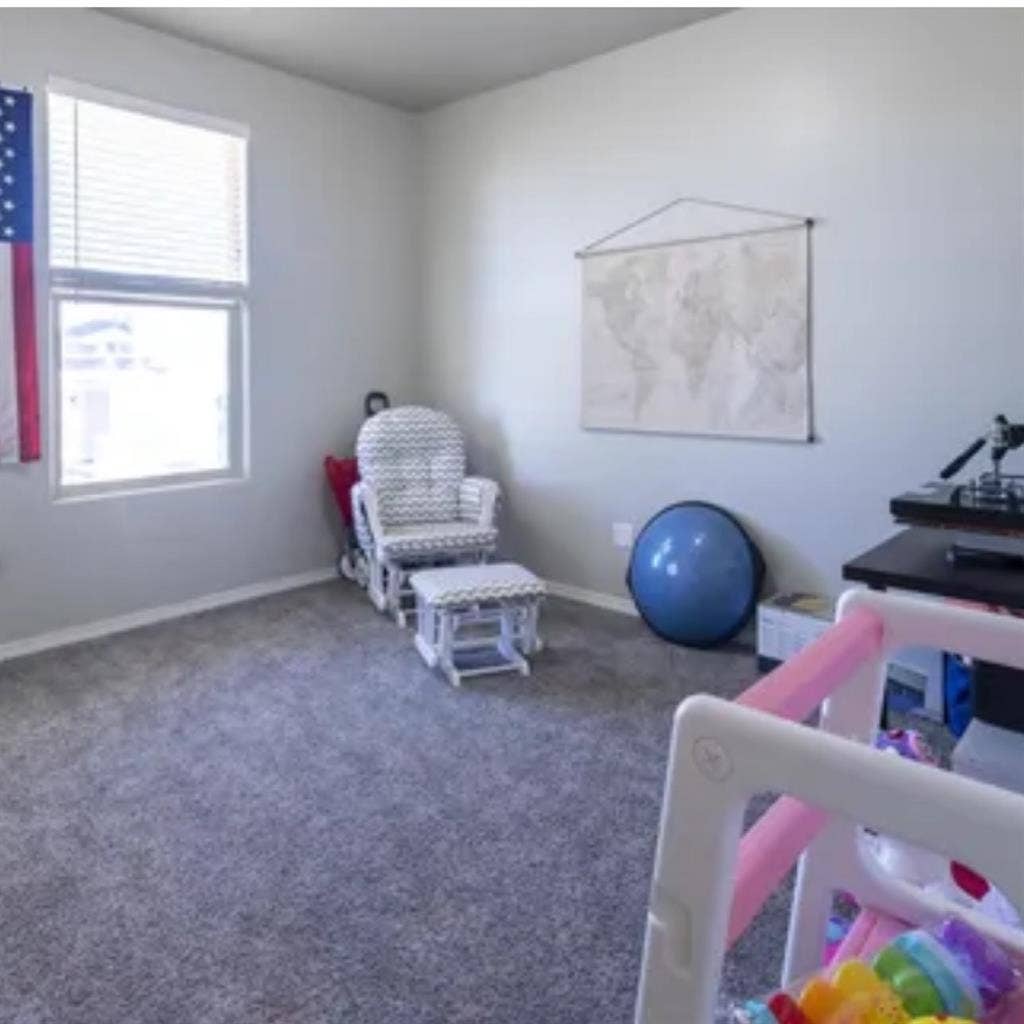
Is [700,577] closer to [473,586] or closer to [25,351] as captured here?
[473,586]

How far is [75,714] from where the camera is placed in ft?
9.23

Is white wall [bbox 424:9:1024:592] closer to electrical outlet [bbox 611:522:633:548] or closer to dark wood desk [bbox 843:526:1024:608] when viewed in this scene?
electrical outlet [bbox 611:522:633:548]

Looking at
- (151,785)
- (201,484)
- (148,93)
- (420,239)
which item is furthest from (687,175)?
(151,785)

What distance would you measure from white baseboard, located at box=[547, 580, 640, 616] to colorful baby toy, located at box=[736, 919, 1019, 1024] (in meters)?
3.07

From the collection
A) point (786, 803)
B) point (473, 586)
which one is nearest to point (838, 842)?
point (786, 803)

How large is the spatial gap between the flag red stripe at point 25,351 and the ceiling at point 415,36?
1119 mm

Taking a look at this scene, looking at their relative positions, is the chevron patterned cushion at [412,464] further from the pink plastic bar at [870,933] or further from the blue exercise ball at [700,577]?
the pink plastic bar at [870,933]

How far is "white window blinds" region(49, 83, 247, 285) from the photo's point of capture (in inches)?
134

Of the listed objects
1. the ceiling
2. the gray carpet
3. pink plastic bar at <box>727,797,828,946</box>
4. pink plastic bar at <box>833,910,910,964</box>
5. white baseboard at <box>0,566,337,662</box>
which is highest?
the ceiling

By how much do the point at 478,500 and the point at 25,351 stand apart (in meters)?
2.03

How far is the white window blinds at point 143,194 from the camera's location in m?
3.41

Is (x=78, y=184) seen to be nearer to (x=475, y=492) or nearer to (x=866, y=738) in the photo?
(x=475, y=492)

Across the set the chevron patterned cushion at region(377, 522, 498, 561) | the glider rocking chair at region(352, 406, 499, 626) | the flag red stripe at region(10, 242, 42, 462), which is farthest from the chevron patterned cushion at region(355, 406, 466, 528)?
the flag red stripe at region(10, 242, 42, 462)

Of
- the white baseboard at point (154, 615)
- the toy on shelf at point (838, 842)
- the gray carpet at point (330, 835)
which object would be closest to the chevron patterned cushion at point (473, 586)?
the gray carpet at point (330, 835)
